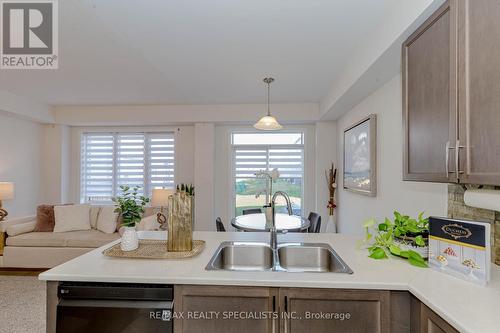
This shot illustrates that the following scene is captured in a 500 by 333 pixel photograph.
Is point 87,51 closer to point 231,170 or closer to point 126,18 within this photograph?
point 126,18

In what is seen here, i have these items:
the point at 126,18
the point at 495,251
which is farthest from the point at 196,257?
the point at 126,18

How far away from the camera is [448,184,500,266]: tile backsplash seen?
1.31 meters

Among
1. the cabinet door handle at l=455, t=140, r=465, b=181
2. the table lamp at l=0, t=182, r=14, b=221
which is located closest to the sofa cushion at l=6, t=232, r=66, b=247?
the table lamp at l=0, t=182, r=14, b=221

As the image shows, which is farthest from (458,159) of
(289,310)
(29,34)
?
(29,34)

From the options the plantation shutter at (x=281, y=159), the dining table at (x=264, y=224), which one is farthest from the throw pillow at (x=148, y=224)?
the plantation shutter at (x=281, y=159)

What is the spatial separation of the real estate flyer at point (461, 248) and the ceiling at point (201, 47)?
1.51 metres

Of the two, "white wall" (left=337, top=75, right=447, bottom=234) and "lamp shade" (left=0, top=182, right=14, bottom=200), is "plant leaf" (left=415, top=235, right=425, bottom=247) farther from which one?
"lamp shade" (left=0, top=182, right=14, bottom=200)

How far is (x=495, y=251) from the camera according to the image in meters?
1.33

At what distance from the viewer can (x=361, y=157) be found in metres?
3.08

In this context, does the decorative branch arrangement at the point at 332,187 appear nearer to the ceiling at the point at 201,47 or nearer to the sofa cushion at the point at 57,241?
the ceiling at the point at 201,47

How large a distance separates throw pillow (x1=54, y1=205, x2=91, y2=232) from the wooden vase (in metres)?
3.07

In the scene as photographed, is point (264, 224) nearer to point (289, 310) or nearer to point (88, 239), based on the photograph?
point (289, 310)

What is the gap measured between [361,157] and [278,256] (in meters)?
1.97

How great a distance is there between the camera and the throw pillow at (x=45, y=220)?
373 cm
